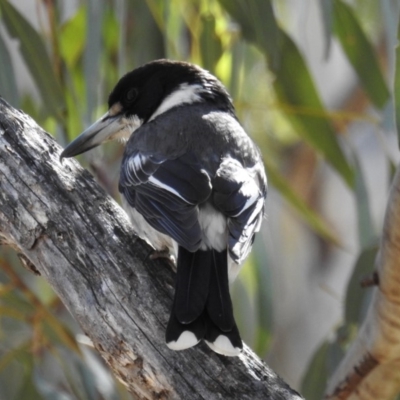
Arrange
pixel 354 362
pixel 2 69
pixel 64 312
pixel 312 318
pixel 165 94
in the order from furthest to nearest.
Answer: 1. pixel 312 318
2. pixel 64 312
3. pixel 165 94
4. pixel 2 69
5. pixel 354 362

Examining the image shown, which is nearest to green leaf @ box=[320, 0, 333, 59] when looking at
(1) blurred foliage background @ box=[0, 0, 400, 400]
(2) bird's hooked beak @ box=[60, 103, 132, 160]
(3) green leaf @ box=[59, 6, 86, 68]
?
(1) blurred foliage background @ box=[0, 0, 400, 400]

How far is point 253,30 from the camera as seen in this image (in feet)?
8.79

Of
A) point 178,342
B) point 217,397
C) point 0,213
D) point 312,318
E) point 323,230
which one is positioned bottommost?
point 312,318

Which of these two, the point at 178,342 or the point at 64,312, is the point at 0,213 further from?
the point at 64,312

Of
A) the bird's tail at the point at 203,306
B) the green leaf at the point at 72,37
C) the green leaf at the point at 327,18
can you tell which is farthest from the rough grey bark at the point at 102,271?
the green leaf at the point at 72,37

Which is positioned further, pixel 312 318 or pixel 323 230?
pixel 312 318

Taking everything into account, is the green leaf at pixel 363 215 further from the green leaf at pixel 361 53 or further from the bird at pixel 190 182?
the bird at pixel 190 182

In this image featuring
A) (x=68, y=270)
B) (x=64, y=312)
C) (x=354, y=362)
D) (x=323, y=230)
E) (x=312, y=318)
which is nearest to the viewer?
(x=68, y=270)

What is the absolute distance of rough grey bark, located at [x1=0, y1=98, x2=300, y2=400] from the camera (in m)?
1.72

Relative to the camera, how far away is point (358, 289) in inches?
108

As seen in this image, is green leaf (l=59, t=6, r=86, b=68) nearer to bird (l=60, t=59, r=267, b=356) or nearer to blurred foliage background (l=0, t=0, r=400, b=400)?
blurred foliage background (l=0, t=0, r=400, b=400)

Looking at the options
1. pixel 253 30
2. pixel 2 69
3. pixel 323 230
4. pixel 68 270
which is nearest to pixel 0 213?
pixel 68 270

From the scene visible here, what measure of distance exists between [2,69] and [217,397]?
52.9 inches

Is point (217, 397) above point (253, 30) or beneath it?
beneath
